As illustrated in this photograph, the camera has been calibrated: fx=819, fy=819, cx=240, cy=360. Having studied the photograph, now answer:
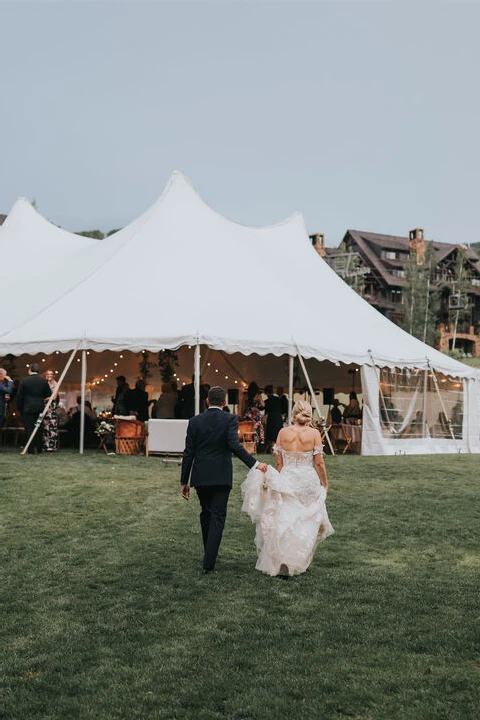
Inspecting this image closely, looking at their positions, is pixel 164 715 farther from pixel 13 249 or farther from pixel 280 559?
pixel 13 249

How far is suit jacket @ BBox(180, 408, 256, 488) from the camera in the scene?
629 cm

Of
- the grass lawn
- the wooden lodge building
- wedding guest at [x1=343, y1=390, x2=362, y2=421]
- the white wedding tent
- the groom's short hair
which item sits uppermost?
the wooden lodge building

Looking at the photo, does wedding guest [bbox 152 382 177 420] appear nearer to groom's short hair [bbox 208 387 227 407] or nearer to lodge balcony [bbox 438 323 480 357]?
groom's short hair [bbox 208 387 227 407]

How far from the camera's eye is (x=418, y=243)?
63.0 m

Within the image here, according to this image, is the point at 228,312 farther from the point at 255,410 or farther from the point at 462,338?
the point at 462,338

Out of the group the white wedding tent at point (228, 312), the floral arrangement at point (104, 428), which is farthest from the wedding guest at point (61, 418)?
the white wedding tent at point (228, 312)

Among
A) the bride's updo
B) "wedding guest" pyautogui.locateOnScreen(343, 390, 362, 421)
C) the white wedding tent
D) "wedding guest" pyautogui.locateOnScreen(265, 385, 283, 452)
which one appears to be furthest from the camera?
"wedding guest" pyautogui.locateOnScreen(343, 390, 362, 421)

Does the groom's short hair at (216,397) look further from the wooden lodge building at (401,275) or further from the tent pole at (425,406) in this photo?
the wooden lodge building at (401,275)

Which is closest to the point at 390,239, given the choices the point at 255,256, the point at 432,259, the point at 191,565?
the point at 432,259

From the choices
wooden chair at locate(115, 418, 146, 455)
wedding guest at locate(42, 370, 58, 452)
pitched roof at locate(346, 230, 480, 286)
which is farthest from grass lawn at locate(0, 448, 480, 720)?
pitched roof at locate(346, 230, 480, 286)

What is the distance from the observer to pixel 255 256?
63.2ft

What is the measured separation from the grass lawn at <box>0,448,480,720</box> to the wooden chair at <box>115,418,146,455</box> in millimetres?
5861

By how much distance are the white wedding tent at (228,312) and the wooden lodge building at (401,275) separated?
3906 centimetres

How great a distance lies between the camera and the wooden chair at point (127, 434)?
1560 centimetres
